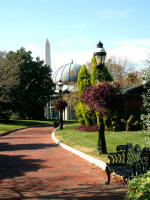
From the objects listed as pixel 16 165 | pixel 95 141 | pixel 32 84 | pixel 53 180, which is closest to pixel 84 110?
pixel 95 141

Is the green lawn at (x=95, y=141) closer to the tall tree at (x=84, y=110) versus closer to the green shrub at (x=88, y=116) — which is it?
the green shrub at (x=88, y=116)

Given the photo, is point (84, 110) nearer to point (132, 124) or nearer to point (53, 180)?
point (132, 124)

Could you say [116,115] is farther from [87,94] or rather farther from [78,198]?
[78,198]

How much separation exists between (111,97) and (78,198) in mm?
5943

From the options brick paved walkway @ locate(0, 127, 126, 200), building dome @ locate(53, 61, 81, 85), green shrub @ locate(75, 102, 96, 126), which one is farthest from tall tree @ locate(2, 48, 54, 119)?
brick paved walkway @ locate(0, 127, 126, 200)

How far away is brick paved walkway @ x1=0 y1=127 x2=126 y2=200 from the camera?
247 inches

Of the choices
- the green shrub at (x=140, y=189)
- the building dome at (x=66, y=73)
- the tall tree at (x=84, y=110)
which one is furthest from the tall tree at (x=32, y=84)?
the green shrub at (x=140, y=189)

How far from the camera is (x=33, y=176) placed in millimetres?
8266

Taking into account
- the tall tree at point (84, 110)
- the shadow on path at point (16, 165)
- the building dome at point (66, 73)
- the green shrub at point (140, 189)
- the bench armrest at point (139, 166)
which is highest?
the building dome at point (66, 73)

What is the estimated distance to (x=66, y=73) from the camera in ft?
235

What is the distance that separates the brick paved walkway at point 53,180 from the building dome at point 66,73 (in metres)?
58.1

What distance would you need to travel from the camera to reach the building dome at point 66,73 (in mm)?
69438

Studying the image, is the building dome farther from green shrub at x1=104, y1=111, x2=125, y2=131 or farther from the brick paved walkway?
the brick paved walkway

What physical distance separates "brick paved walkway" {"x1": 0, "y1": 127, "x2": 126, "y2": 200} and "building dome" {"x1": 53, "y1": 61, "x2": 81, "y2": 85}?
58.1 meters
